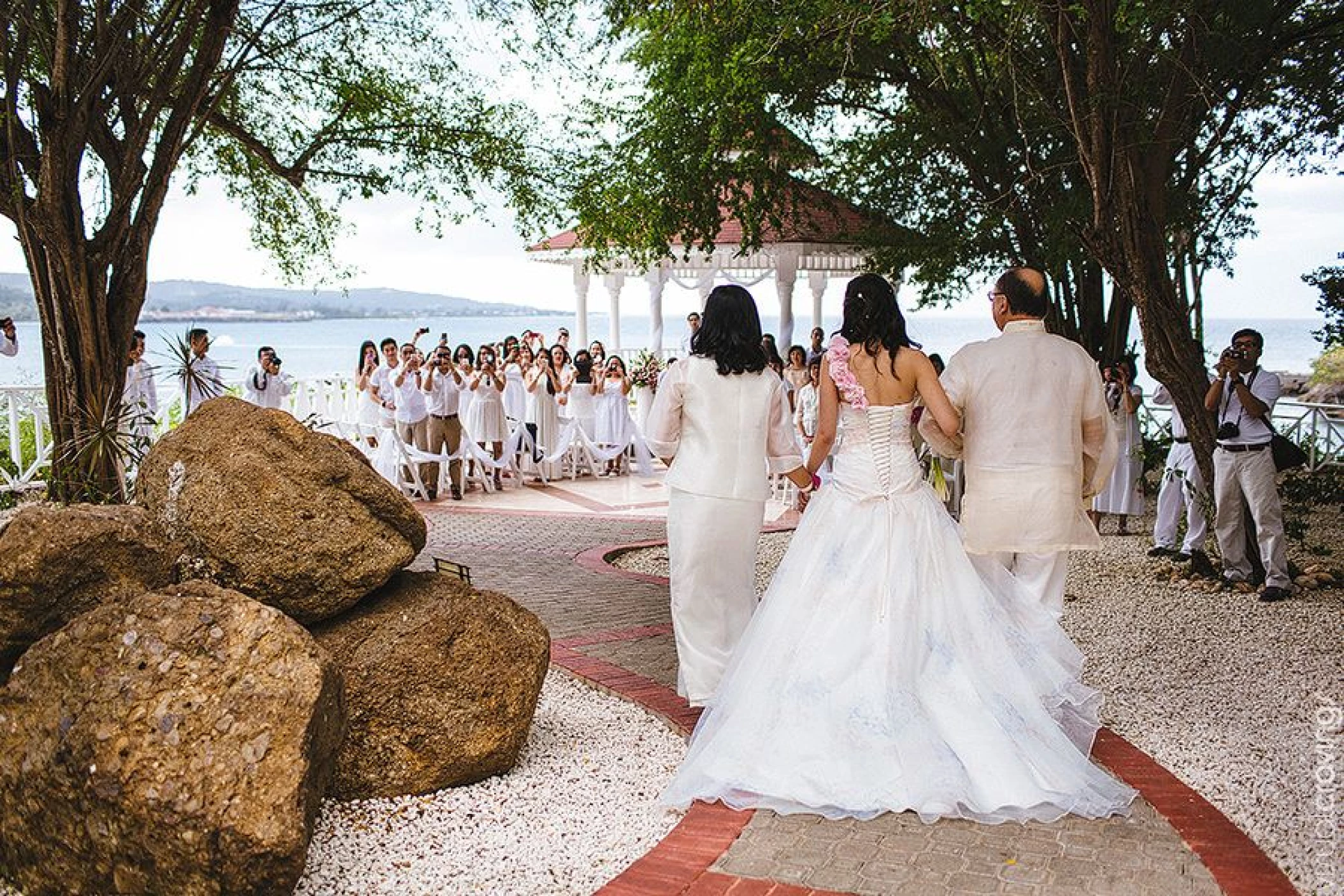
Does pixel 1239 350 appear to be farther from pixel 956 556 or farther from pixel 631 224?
pixel 631 224

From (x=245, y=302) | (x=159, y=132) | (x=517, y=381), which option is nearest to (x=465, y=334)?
(x=245, y=302)

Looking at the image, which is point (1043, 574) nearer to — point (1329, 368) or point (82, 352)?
point (82, 352)

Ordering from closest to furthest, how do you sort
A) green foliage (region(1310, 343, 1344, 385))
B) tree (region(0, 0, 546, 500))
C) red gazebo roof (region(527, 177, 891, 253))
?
tree (region(0, 0, 546, 500))
red gazebo roof (region(527, 177, 891, 253))
green foliage (region(1310, 343, 1344, 385))

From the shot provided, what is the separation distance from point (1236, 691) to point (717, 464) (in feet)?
10.5

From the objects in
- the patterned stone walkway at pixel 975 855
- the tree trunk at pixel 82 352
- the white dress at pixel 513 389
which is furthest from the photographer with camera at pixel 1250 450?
the white dress at pixel 513 389

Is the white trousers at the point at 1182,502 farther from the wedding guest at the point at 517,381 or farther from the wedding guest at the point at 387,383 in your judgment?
the wedding guest at the point at 517,381

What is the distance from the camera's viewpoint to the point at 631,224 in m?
12.5

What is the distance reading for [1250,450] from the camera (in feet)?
29.9

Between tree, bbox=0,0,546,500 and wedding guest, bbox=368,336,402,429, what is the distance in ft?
8.67

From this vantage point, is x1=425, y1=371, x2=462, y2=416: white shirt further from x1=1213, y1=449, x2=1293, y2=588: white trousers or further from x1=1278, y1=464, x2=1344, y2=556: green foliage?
x1=1278, y1=464, x2=1344, y2=556: green foliage

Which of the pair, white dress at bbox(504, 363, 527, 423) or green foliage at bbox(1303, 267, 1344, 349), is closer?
green foliage at bbox(1303, 267, 1344, 349)

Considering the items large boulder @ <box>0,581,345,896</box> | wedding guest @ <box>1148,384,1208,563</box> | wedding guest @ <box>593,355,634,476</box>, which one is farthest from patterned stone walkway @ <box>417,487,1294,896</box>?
wedding guest @ <box>593,355,634,476</box>

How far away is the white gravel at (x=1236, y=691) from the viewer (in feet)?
16.1

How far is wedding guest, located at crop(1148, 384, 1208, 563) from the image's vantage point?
1022 cm
